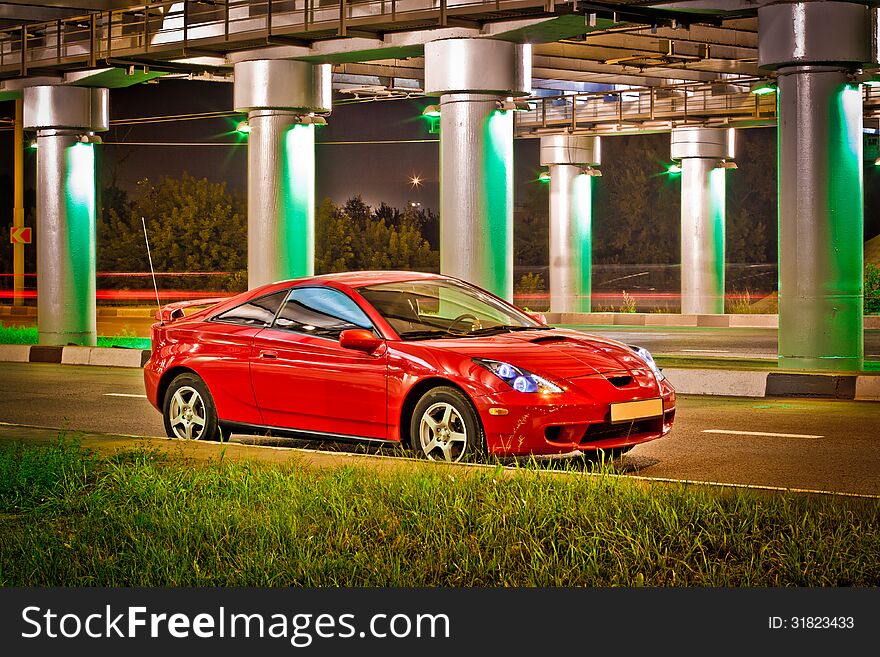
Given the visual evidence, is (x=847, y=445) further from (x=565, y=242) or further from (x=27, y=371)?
(x=565, y=242)

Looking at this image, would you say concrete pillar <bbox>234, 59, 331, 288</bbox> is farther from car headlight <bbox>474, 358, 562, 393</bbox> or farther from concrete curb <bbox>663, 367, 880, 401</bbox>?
car headlight <bbox>474, 358, 562, 393</bbox>

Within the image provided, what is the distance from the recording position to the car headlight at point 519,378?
9883 millimetres

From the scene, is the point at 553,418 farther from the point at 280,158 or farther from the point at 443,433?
the point at 280,158

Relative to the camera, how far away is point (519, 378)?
32.6 ft

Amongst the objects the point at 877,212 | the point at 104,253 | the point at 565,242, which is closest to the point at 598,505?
the point at 565,242

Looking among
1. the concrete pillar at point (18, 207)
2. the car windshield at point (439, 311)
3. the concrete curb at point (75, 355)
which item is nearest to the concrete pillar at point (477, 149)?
the concrete curb at point (75, 355)

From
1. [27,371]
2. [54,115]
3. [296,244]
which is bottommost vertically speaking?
[27,371]

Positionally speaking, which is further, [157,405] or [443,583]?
[157,405]

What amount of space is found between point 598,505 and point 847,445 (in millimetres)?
4776

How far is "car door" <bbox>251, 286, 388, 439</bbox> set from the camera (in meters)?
10.6

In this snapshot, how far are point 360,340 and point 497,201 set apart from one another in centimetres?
972

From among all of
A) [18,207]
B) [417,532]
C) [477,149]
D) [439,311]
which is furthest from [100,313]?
Result: [417,532]

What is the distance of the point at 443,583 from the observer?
6352 millimetres

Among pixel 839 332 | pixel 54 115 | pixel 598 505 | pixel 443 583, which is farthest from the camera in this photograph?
pixel 54 115
